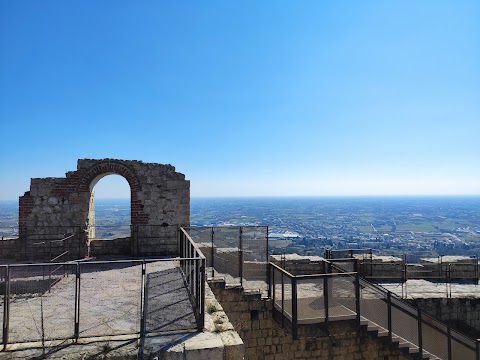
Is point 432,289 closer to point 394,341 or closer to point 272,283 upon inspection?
point 394,341

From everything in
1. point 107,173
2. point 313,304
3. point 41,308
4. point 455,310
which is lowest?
point 455,310

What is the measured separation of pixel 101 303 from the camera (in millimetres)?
6125

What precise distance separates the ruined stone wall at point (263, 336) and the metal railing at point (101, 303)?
154 centimetres

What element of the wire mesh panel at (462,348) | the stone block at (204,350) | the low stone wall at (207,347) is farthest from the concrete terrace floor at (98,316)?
the wire mesh panel at (462,348)

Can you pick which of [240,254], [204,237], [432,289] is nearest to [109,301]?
[240,254]

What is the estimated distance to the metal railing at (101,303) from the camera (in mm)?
4738

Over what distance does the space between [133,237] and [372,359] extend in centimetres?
797

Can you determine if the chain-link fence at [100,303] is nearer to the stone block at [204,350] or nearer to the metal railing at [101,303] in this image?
the metal railing at [101,303]

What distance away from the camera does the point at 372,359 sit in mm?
9117

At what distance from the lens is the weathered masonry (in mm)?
11039

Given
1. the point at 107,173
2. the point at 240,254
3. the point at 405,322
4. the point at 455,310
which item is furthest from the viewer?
the point at 107,173

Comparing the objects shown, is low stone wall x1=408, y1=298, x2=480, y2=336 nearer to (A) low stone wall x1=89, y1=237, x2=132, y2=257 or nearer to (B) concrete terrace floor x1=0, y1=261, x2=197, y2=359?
(B) concrete terrace floor x1=0, y1=261, x2=197, y2=359

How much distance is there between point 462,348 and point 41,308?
8.93m

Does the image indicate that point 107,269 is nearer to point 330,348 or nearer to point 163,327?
point 163,327
